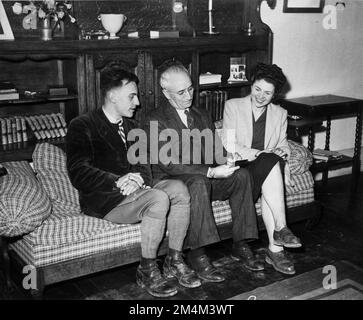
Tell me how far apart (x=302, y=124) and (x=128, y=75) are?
1.81 metres

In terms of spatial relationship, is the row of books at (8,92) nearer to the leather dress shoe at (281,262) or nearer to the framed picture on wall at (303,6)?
the leather dress shoe at (281,262)

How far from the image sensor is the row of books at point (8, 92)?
3330 millimetres

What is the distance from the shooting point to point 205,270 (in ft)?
9.78

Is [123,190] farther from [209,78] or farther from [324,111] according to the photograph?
[324,111]

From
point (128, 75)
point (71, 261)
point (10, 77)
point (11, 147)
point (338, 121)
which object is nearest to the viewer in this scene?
point (71, 261)

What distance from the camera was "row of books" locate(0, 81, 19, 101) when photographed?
10.9ft

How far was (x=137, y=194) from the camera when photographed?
9.38 ft

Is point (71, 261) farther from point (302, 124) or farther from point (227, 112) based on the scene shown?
point (302, 124)

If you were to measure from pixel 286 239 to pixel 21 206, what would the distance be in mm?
1530

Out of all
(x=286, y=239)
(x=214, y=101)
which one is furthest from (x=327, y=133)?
(x=286, y=239)

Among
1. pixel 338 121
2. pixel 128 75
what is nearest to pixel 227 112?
pixel 128 75

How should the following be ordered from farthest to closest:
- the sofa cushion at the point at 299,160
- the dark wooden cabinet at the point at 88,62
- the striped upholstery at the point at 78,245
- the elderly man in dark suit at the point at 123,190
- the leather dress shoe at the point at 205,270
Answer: the sofa cushion at the point at 299,160 < the dark wooden cabinet at the point at 88,62 < the leather dress shoe at the point at 205,270 < the elderly man in dark suit at the point at 123,190 < the striped upholstery at the point at 78,245

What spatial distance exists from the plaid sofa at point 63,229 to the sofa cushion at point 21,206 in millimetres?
75

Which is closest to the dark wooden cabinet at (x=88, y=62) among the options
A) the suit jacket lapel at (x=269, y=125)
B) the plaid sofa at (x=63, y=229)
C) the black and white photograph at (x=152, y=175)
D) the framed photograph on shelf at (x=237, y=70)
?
the black and white photograph at (x=152, y=175)
